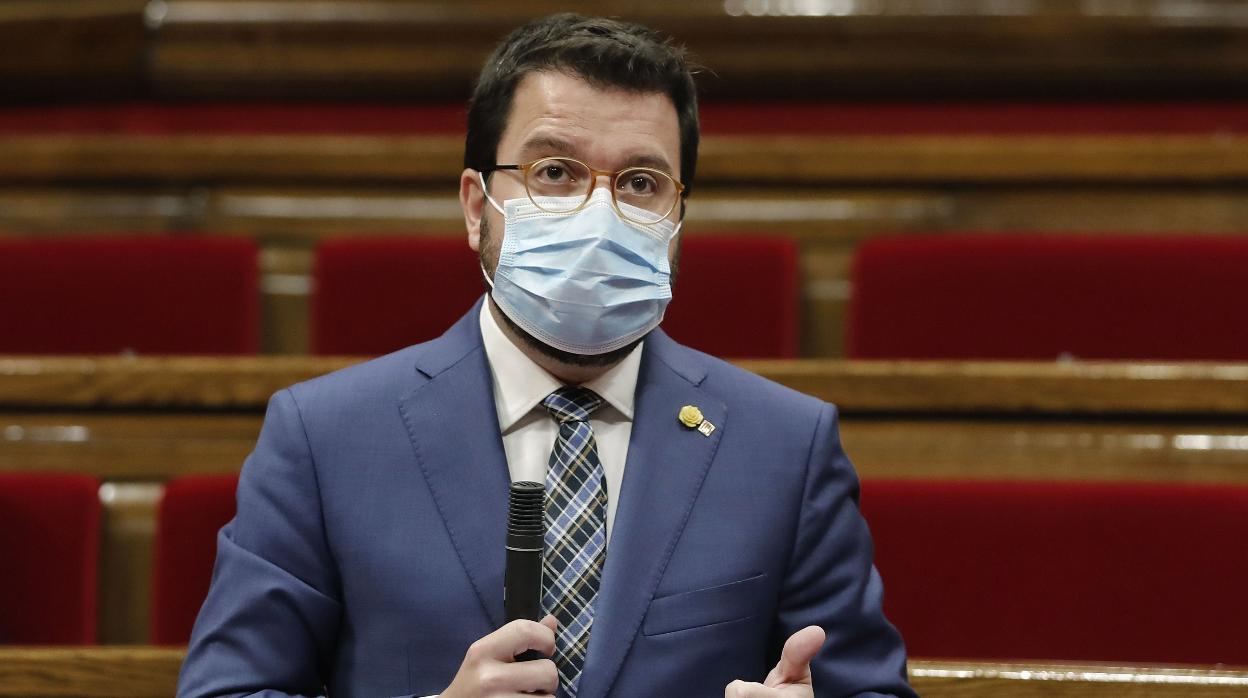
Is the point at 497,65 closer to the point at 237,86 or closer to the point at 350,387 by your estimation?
the point at 350,387

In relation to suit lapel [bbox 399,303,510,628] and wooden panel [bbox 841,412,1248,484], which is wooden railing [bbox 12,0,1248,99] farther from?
suit lapel [bbox 399,303,510,628]

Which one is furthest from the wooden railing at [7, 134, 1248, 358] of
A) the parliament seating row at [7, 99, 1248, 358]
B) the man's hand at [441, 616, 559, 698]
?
the man's hand at [441, 616, 559, 698]

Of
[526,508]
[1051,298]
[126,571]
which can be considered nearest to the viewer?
[526,508]

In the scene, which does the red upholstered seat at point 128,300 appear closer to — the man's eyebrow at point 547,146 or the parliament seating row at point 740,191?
the parliament seating row at point 740,191

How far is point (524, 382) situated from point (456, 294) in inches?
9.9

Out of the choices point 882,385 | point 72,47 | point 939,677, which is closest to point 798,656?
point 939,677

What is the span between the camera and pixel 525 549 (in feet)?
0.83

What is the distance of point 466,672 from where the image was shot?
0.27 meters

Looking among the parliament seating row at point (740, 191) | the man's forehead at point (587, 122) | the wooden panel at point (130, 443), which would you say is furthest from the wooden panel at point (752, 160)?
the man's forehead at point (587, 122)

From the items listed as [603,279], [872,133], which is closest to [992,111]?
Result: [872,133]

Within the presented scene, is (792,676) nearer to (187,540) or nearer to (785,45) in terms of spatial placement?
(187,540)

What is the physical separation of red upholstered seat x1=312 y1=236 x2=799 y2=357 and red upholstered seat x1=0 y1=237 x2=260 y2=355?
1.6 inches

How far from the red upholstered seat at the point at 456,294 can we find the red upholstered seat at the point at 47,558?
0.16m

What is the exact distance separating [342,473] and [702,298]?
28cm
